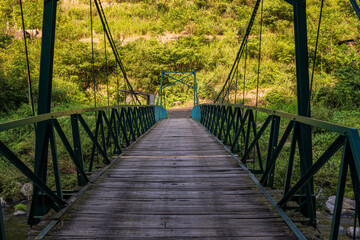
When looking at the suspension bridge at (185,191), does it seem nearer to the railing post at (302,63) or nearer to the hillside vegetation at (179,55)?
the railing post at (302,63)

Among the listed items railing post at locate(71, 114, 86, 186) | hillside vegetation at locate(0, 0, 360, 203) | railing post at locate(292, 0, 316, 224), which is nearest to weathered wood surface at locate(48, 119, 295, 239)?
railing post at locate(71, 114, 86, 186)

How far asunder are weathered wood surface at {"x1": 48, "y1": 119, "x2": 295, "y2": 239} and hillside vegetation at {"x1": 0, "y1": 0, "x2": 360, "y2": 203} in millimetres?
4296

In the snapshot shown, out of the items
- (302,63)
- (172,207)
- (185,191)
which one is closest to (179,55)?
(302,63)

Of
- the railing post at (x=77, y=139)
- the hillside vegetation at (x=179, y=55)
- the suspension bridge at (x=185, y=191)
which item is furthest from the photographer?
the hillside vegetation at (x=179, y=55)

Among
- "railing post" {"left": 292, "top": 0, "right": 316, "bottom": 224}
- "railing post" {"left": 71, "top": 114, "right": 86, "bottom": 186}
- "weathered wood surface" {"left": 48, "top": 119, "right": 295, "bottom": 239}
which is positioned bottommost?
"weathered wood surface" {"left": 48, "top": 119, "right": 295, "bottom": 239}

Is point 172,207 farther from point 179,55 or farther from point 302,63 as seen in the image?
point 179,55

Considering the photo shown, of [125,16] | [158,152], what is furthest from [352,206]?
[125,16]

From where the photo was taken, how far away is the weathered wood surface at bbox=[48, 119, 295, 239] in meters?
1.65

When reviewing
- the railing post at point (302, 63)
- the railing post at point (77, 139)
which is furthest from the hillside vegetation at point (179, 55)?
the railing post at point (302, 63)

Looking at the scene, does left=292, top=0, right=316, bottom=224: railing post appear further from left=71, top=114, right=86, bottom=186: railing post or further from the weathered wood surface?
left=71, top=114, right=86, bottom=186: railing post

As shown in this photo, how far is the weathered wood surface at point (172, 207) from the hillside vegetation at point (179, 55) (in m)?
4.30

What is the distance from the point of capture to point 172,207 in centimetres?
200

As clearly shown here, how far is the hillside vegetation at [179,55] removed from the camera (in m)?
10.1

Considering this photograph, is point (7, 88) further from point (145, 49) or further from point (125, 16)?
point (125, 16)
